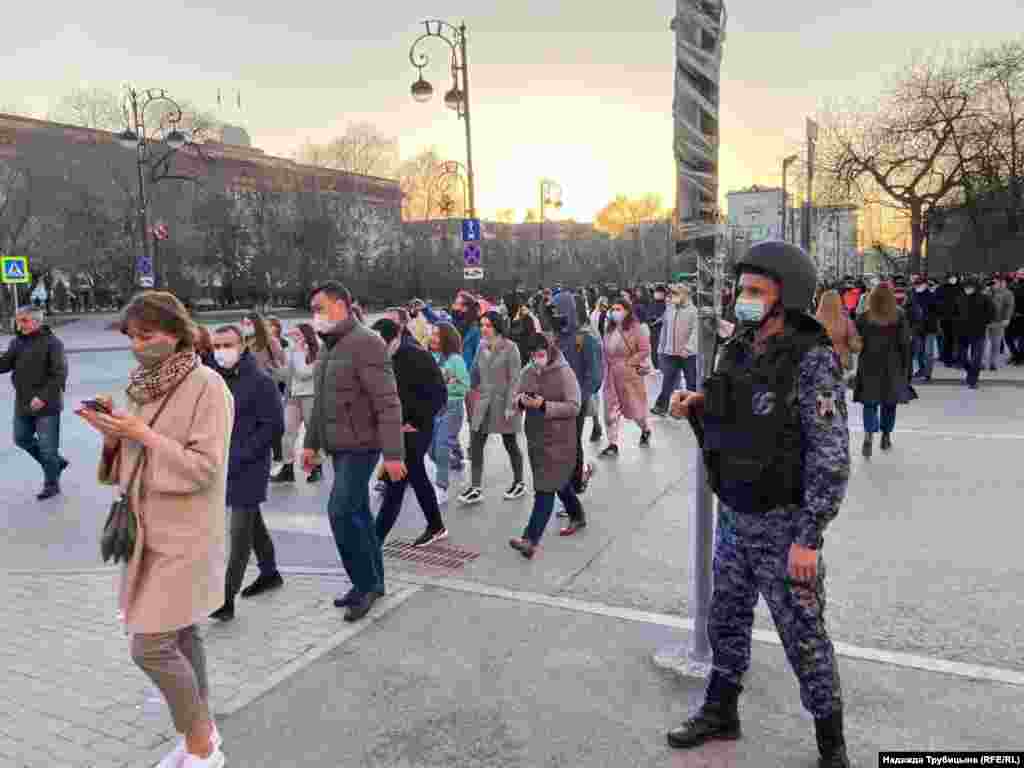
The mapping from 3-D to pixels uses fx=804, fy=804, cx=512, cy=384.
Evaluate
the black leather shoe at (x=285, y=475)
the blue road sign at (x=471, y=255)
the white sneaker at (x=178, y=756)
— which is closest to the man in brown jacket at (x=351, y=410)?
the white sneaker at (x=178, y=756)

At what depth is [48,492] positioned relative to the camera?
24.9ft

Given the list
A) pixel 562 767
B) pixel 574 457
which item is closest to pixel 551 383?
pixel 574 457

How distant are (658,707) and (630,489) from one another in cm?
390

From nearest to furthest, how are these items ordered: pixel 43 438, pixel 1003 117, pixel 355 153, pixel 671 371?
1. pixel 43 438
2. pixel 671 371
3. pixel 1003 117
4. pixel 355 153

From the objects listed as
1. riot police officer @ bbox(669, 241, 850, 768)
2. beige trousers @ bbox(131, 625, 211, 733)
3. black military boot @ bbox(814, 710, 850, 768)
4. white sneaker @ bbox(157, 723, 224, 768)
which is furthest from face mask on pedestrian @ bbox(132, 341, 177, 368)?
black military boot @ bbox(814, 710, 850, 768)

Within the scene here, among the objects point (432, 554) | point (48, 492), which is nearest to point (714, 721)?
point (432, 554)

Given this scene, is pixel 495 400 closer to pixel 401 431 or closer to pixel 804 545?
pixel 401 431

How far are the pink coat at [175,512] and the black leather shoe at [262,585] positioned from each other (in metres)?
1.98

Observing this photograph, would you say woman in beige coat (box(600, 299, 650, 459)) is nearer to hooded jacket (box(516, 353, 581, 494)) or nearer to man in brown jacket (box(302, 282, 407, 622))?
hooded jacket (box(516, 353, 581, 494))

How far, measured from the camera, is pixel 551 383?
18.6 feet

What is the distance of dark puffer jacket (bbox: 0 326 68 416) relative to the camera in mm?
7402

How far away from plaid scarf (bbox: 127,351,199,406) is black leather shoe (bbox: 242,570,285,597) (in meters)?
2.26

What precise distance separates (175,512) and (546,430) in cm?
302

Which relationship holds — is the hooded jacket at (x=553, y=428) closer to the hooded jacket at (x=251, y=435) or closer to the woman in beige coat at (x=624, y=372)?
the hooded jacket at (x=251, y=435)
